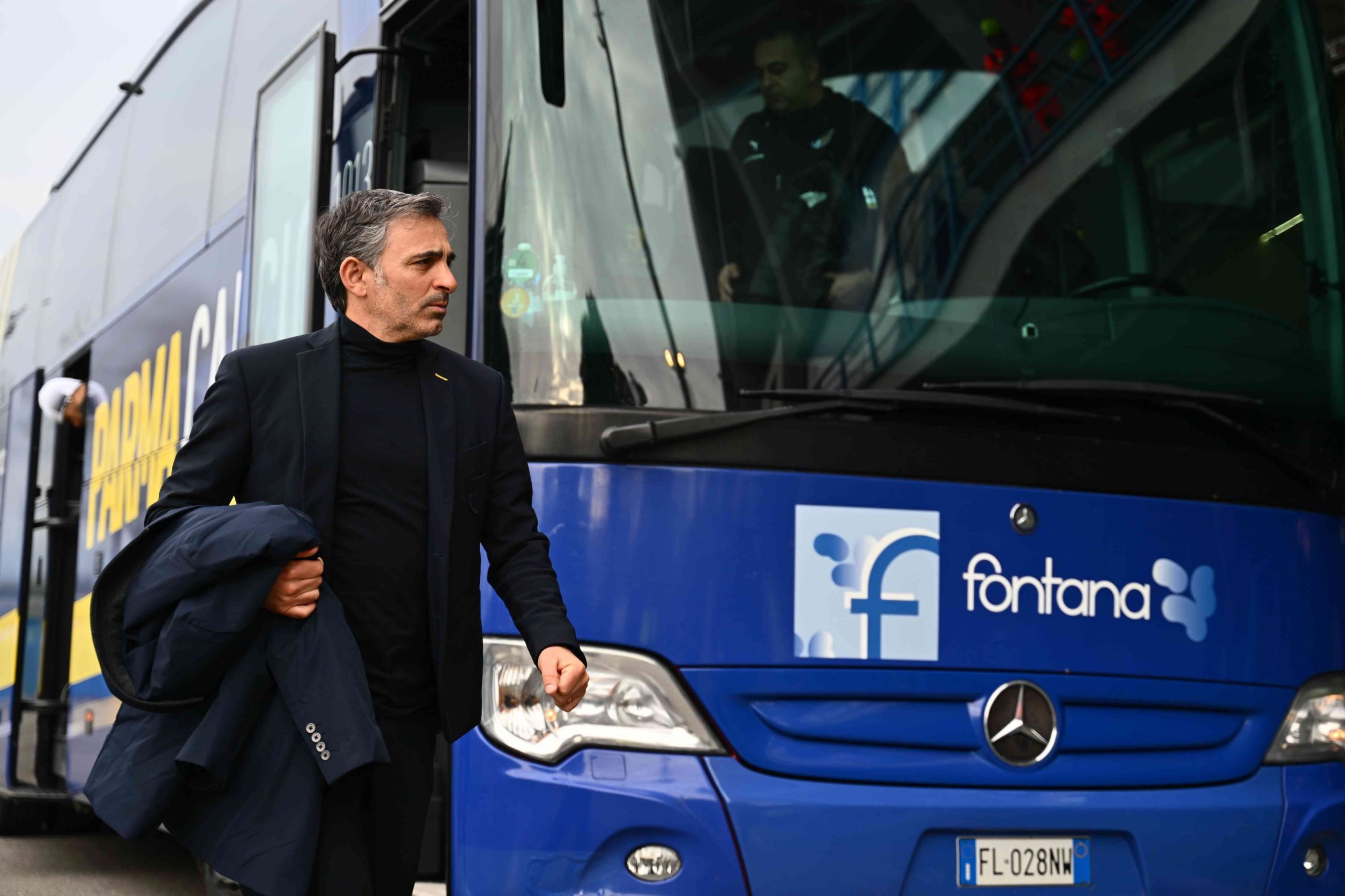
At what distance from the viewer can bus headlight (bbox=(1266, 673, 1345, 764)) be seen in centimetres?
404

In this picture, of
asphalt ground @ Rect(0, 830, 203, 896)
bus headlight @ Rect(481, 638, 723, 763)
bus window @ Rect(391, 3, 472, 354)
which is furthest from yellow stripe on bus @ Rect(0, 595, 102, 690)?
bus headlight @ Rect(481, 638, 723, 763)

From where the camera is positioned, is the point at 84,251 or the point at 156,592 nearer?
the point at 156,592

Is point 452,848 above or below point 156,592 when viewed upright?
below

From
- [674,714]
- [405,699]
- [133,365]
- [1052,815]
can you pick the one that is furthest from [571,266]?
[133,365]

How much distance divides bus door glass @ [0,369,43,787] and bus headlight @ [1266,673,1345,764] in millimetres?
5701

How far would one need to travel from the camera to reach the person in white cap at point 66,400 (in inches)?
301

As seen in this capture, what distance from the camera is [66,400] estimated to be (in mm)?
7676

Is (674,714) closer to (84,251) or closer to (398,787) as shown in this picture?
(398,787)

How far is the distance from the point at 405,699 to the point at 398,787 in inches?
5.9

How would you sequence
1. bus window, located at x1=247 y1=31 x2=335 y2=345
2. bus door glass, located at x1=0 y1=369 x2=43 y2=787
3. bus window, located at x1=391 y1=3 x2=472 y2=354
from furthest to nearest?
1. bus door glass, located at x1=0 y1=369 x2=43 y2=787
2. bus window, located at x1=247 y1=31 x2=335 y2=345
3. bus window, located at x1=391 y1=3 x2=472 y2=354

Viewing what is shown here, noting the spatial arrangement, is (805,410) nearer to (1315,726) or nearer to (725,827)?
(725,827)

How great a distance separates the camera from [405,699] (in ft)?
9.31

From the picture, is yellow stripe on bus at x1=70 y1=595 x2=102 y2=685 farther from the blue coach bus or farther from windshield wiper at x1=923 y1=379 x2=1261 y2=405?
windshield wiper at x1=923 y1=379 x2=1261 y2=405

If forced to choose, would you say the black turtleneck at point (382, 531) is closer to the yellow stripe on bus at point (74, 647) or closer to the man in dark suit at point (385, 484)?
the man in dark suit at point (385, 484)
